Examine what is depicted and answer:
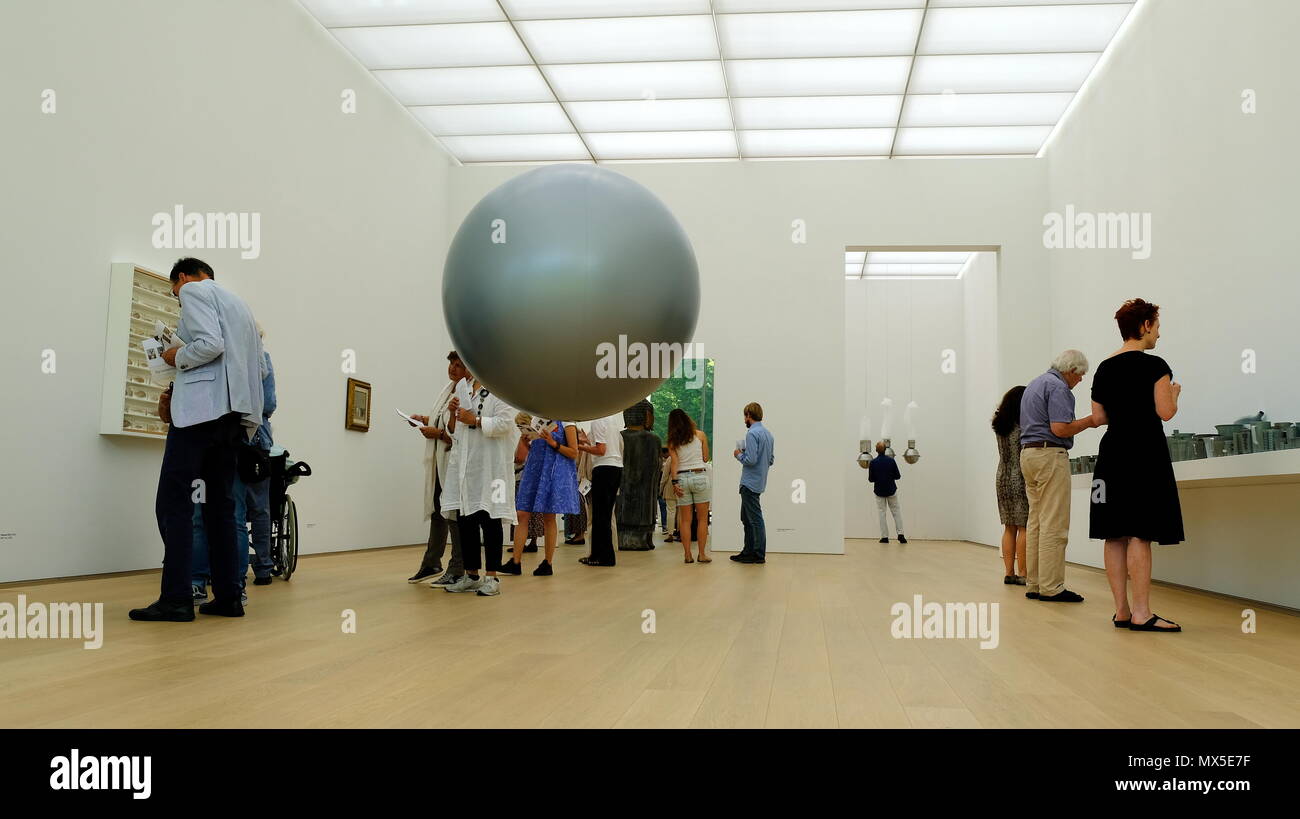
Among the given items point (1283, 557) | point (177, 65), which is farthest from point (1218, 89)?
point (177, 65)

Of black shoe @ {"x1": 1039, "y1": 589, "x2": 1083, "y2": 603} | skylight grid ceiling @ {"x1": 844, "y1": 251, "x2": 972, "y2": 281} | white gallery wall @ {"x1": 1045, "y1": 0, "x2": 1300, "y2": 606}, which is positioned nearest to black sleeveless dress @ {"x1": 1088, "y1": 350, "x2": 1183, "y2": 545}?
black shoe @ {"x1": 1039, "y1": 589, "x2": 1083, "y2": 603}

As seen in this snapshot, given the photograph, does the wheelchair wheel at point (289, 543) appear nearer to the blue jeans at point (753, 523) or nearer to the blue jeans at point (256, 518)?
the blue jeans at point (256, 518)

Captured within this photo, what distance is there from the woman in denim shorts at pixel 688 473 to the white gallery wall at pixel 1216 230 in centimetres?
323

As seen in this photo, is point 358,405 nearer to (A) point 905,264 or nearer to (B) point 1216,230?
(B) point 1216,230

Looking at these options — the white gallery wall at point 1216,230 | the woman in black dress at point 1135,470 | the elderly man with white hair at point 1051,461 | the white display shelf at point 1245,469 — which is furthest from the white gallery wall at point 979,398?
the woman in black dress at point 1135,470

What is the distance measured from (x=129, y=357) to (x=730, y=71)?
18.4 ft

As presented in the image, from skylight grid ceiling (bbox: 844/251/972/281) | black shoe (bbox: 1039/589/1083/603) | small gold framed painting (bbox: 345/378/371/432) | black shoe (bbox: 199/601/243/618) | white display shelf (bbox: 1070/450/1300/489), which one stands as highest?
skylight grid ceiling (bbox: 844/251/972/281)

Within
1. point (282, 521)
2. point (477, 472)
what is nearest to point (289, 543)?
point (282, 521)

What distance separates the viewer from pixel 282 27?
291 inches

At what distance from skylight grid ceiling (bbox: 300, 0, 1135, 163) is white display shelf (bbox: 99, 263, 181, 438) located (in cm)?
328

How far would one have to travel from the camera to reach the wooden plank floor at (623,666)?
2.41m

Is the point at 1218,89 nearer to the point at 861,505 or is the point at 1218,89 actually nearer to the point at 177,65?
the point at 177,65

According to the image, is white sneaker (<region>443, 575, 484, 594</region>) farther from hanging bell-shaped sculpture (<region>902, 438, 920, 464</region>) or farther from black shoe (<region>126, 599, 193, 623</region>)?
hanging bell-shaped sculpture (<region>902, 438, 920, 464</region>)

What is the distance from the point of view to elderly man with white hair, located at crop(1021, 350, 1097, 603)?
17.5ft
